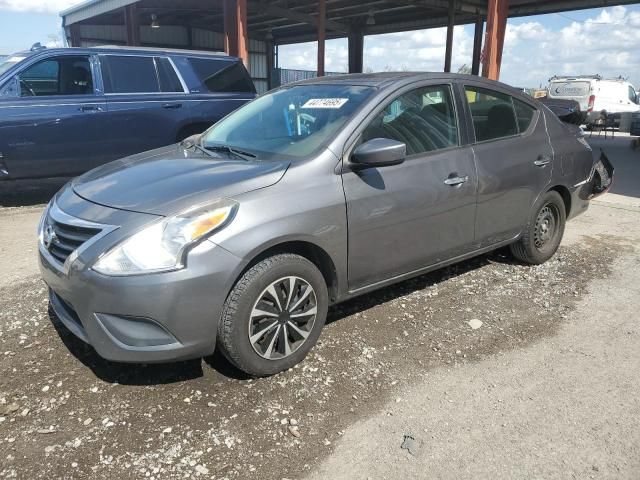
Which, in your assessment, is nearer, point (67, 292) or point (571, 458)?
point (571, 458)

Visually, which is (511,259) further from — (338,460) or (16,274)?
(16,274)

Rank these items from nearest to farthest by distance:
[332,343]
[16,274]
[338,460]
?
[338,460] → [332,343] → [16,274]

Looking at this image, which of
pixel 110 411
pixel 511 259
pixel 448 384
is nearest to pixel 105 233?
pixel 110 411

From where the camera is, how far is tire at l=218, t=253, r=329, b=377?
2672 millimetres

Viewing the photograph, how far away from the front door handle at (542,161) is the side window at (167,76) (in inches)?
201

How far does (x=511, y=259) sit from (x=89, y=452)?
389cm

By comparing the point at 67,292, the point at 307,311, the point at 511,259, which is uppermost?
the point at 67,292

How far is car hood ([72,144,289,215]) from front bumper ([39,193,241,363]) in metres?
0.28

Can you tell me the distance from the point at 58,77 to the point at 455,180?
18.4ft

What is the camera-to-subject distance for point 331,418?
2639mm

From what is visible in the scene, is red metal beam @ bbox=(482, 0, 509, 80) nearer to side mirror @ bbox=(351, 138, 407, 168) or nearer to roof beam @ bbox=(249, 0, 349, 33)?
roof beam @ bbox=(249, 0, 349, 33)

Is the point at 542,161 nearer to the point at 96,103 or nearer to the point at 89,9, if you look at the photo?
the point at 96,103

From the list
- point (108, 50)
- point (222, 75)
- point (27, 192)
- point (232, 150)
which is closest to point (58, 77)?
point (108, 50)

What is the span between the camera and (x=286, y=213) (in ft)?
9.12
